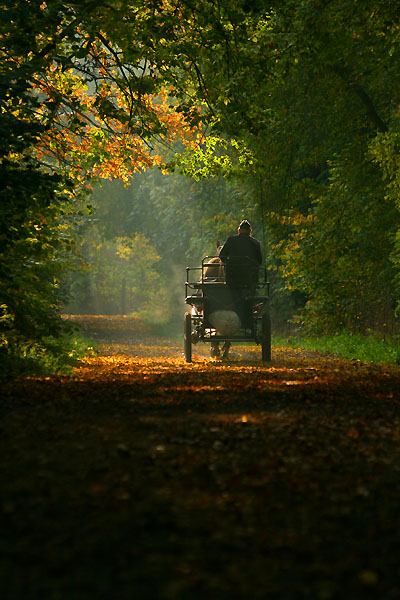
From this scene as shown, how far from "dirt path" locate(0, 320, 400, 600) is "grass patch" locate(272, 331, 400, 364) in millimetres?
8132

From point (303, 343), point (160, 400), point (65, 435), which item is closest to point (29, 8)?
point (160, 400)

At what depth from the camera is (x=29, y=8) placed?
10750 millimetres

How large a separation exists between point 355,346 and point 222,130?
7.74m

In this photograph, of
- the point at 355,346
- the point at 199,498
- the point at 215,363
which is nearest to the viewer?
the point at 199,498

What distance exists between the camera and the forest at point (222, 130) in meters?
12.3

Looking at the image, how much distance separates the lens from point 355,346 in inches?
807

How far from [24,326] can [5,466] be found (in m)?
6.20

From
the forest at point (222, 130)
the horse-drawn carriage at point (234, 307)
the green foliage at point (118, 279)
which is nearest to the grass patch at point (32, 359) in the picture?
the forest at point (222, 130)

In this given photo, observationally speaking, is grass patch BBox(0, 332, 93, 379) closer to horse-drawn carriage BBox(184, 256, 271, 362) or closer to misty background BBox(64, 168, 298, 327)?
horse-drawn carriage BBox(184, 256, 271, 362)

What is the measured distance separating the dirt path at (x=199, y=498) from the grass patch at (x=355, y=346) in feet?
26.7

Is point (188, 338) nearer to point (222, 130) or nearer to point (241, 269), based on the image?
point (241, 269)

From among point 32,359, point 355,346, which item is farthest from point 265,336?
point 32,359

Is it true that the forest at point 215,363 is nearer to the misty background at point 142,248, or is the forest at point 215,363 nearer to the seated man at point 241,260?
the seated man at point 241,260

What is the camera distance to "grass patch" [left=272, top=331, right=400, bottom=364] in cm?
1748
